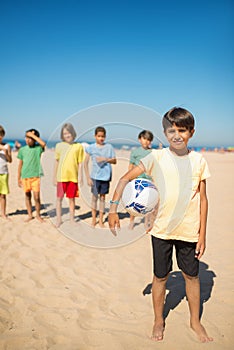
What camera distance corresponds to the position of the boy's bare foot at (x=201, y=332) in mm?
2785

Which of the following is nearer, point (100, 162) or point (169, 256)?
point (169, 256)

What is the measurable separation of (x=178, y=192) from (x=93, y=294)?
181 cm

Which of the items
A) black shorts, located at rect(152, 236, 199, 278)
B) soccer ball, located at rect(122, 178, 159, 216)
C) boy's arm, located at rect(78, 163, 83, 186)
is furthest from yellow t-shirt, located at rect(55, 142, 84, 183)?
black shorts, located at rect(152, 236, 199, 278)

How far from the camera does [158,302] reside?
2.85 m

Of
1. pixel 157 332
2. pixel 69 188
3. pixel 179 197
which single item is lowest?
pixel 157 332

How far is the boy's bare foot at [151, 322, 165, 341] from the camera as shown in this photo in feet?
9.23

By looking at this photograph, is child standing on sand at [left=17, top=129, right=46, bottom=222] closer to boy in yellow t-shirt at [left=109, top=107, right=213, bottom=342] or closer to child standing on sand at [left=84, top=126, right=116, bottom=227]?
child standing on sand at [left=84, top=126, right=116, bottom=227]

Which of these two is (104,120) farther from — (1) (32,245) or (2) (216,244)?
(2) (216,244)

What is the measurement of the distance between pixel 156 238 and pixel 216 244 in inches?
130

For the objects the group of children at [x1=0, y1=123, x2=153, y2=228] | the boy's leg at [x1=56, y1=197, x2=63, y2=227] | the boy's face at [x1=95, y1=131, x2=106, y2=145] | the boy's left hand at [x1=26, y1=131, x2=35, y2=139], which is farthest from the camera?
the boy's left hand at [x1=26, y1=131, x2=35, y2=139]

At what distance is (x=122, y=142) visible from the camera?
4.37 metres

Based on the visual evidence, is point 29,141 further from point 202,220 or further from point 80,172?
point 202,220

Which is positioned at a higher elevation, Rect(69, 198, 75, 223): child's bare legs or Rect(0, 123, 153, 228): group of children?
Rect(0, 123, 153, 228): group of children

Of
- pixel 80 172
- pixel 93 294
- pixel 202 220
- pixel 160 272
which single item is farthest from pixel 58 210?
pixel 202 220
